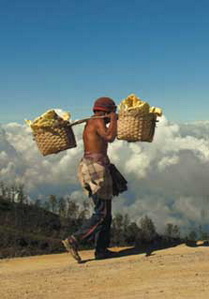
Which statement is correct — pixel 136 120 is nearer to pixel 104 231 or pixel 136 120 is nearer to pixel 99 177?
pixel 99 177

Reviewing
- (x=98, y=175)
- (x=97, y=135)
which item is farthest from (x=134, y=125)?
(x=98, y=175)

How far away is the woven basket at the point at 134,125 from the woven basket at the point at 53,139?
115cm

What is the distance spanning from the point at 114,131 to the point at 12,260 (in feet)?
12.0

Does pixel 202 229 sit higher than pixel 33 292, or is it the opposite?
pixel 202 229

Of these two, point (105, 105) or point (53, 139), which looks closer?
point (53, 139)

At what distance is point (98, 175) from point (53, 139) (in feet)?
3.68

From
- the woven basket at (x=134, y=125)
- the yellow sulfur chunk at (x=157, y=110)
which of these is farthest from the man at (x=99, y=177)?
the yellow sulfur chunk at (x=157, y=110)

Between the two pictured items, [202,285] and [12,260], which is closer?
[202,285]

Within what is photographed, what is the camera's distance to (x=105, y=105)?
1085 centimetres

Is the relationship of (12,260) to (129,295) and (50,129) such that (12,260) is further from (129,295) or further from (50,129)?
(129,295)

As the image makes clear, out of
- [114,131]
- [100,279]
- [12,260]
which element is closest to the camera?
[100,279]

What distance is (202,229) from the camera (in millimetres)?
27406

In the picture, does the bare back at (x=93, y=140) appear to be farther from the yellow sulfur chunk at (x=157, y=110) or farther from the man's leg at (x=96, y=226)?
the yellow sulfur chunk at (x=157, y=110)

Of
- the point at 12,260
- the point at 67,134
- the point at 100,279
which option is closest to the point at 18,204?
the point at 12,260
